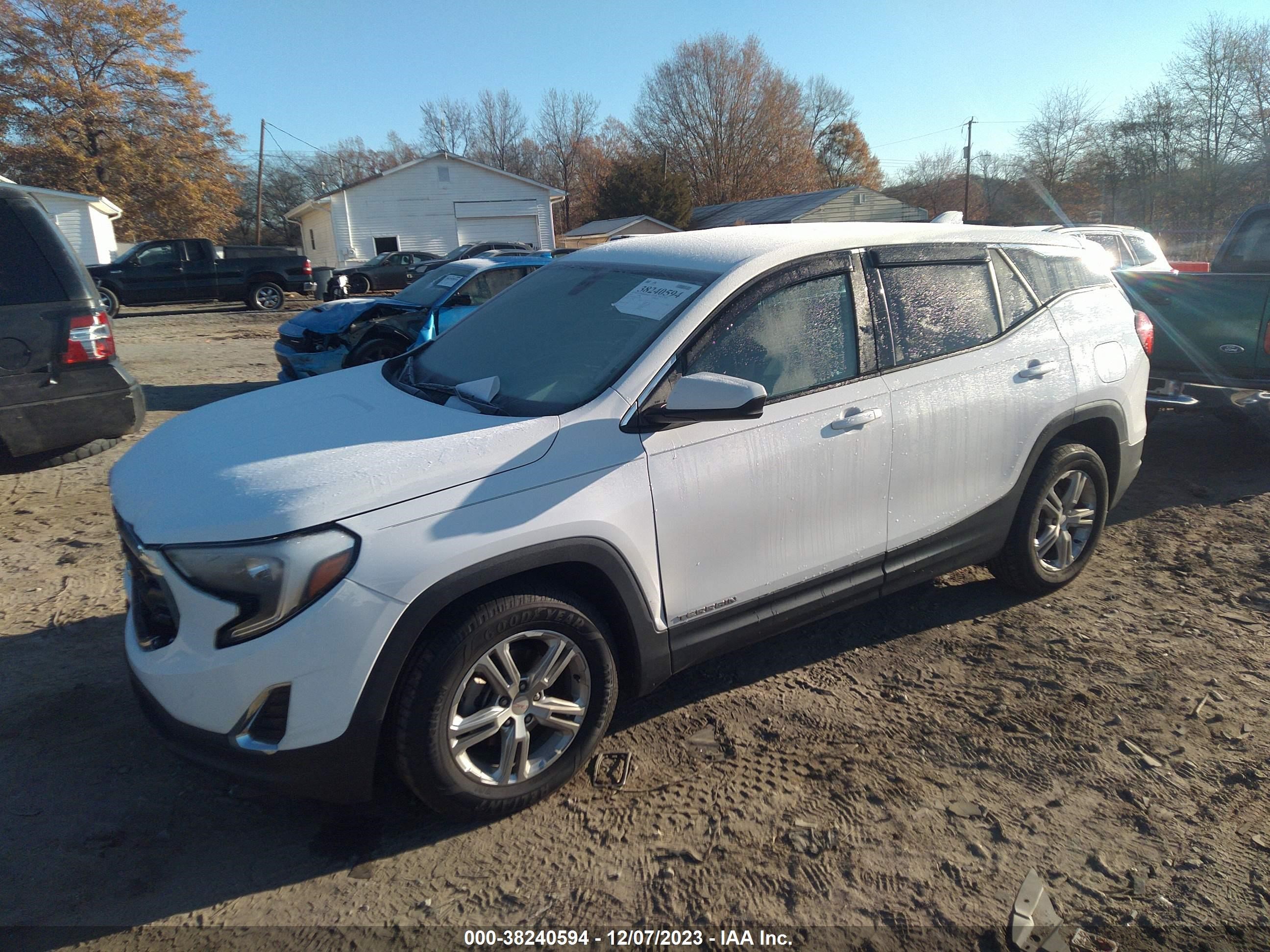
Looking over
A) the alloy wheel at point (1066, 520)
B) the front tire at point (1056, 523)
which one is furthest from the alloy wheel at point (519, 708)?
the alloy wheel at point (1066, 520)

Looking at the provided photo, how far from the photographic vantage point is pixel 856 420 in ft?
11.0

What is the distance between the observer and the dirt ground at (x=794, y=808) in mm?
2484

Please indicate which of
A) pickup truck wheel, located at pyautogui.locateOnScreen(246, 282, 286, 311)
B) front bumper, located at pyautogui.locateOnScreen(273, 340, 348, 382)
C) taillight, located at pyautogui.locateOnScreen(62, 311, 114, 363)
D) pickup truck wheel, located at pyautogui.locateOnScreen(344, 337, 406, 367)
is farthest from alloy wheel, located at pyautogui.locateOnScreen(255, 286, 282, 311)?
taillight, located at pyautogui.locateOnScreen(62, 311, 114, 363)

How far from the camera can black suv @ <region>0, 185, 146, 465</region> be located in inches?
231

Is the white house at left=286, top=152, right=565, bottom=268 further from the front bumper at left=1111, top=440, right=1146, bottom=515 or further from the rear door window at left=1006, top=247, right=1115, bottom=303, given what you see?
the front bumper at left=1111, top=440, right=1146, bottom=515

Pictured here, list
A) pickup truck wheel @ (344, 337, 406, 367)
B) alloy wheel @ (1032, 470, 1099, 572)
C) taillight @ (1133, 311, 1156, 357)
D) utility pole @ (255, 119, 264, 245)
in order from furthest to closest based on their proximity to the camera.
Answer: utility pole @ (255, 119, 264, 245) → pickup truck wheel @ (344, 337, 406, 367) → taillight @ (1133, 311, 1156, 357) → alloy wheel @ (1032, 470, 1099, 572)

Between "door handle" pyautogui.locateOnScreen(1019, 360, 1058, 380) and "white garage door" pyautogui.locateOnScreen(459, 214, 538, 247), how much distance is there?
35.3 m

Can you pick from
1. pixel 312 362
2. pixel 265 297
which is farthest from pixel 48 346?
pixel 265 297

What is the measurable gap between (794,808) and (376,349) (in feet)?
23.8

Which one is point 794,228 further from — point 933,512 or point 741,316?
point 933,512

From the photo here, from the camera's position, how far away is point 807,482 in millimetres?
3242

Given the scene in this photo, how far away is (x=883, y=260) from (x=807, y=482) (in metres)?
1.11

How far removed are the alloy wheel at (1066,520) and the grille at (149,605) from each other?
12.3 ft

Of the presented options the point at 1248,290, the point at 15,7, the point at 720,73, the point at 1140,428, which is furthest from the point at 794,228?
the point at 720,73
